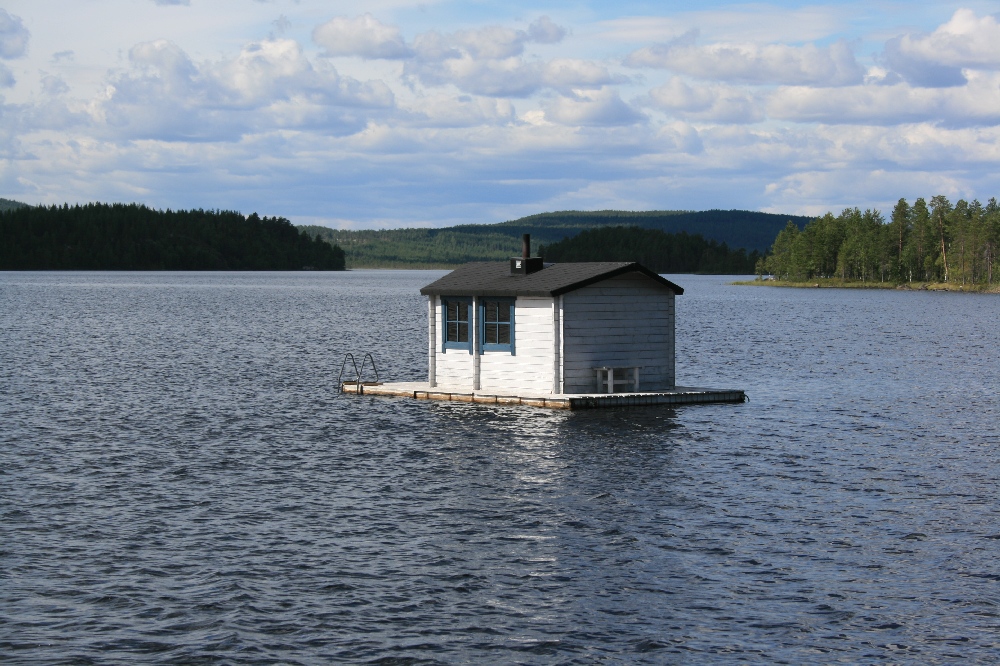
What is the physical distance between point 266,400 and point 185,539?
20.7 meters

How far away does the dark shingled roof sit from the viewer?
109 ft

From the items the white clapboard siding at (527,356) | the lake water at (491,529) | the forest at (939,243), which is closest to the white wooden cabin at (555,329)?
the white clapboard siding at (527,356)

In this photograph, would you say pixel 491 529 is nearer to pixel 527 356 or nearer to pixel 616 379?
pixel 527 356

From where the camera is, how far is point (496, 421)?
31844mm

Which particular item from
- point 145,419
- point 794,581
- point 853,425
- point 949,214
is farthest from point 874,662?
point 949,214

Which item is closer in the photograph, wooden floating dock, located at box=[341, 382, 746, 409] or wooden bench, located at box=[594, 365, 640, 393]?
wooden floating dock, located at box=[341, 382, 746, 409]

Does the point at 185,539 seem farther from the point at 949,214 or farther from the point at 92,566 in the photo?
the point at 949,214

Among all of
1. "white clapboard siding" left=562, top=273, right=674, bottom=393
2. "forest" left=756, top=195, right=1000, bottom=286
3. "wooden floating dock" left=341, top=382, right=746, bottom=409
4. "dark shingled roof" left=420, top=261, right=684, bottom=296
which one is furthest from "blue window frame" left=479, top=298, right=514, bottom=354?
"forest" left=756, top=195, right=1000, bottom=286

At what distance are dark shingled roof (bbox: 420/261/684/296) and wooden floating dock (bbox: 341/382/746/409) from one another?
3012 millimetres

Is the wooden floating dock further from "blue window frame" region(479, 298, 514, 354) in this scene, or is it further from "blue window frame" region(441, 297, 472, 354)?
"blue window frame" region(479, 298, 514, 354)

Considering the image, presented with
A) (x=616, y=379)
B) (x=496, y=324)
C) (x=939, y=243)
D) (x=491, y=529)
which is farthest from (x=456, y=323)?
(x=939, y=243)

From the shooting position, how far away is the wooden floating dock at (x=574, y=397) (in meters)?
33.0

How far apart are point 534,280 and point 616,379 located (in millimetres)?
3868

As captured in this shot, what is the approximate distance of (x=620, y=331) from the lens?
113ft
